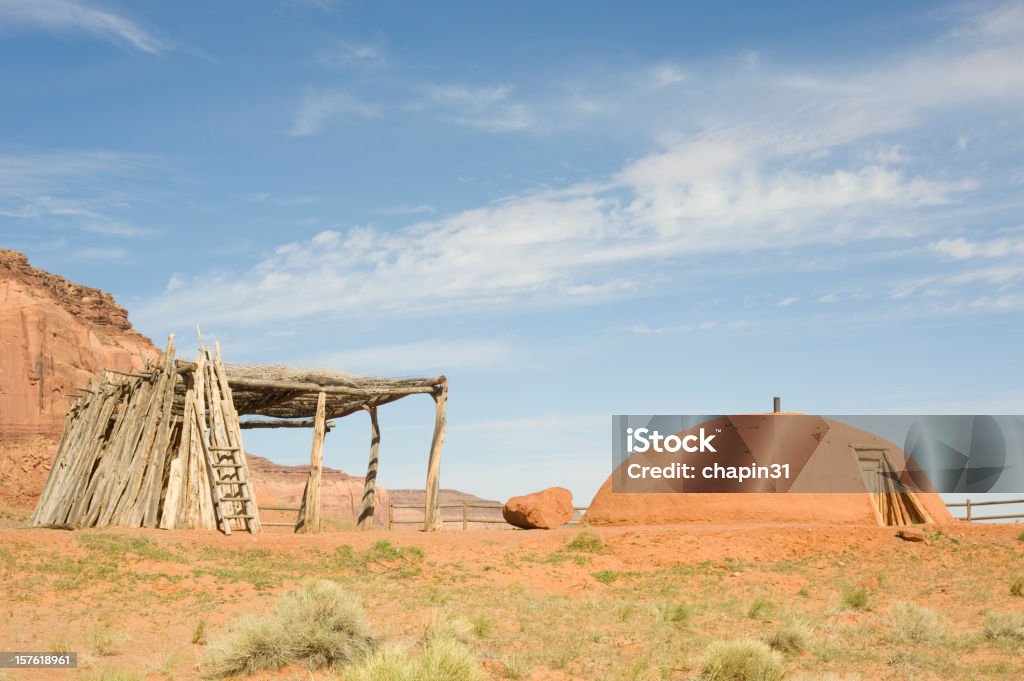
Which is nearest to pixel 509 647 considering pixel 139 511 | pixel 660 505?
pixel 139 511

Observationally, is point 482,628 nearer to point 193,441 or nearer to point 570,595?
point 570,595

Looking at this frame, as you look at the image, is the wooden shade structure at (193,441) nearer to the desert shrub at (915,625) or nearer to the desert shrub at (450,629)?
the desert shrub at (450,629)

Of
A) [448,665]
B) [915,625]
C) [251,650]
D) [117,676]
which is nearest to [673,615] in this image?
[915,625]

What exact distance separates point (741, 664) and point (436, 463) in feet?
44.4

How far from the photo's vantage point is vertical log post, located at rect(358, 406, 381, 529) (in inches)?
863

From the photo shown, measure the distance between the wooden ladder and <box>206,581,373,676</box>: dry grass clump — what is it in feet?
25.3

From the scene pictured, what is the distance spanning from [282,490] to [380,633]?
50.1m

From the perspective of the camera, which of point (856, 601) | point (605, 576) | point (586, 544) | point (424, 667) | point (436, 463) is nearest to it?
point (424, 667)

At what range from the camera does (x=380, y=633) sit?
9.31 meters

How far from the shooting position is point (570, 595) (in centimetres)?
1374

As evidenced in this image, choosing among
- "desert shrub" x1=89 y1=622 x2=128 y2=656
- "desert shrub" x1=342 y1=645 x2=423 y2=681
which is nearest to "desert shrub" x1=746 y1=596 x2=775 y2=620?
"desert shrub" x1=342 y1=645 x2=423 y2=681

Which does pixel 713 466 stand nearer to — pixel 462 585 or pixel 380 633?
pixel 462 585

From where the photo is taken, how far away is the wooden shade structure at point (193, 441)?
54.3 feet

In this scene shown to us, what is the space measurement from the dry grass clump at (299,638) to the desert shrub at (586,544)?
903cm
